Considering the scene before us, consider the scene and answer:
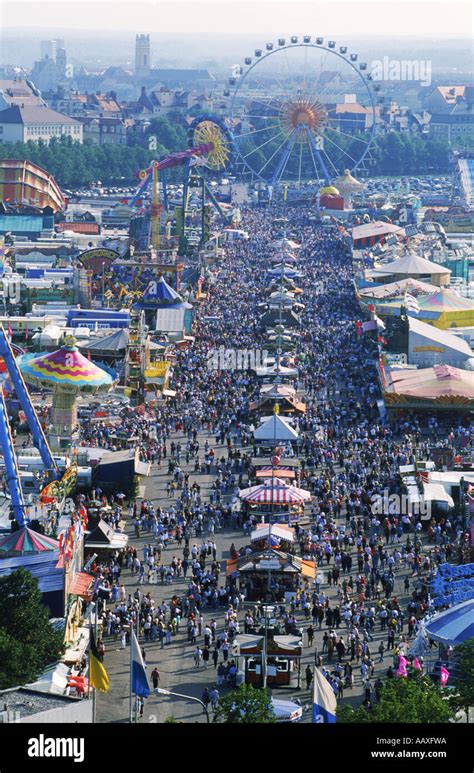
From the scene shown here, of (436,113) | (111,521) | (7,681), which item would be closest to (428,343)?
(111,521)

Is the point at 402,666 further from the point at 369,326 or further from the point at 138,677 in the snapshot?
the point at 369,326

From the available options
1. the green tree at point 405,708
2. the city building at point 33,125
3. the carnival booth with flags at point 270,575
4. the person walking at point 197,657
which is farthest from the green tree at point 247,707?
the city building at point 33,125

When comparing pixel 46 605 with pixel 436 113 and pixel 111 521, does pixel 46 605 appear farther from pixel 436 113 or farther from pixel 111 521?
pixel 436 113

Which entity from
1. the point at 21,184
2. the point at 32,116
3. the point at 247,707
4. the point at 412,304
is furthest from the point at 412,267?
the point at 32,116

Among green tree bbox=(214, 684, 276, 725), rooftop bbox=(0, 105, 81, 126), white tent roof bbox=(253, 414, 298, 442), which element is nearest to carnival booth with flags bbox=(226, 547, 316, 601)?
green tree bbox=(214, 684, 276, 725)

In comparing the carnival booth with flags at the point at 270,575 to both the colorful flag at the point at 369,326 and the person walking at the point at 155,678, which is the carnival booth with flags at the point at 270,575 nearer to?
the person walking at the point at 155,678

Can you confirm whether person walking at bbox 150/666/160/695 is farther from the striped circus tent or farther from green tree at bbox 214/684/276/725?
the striped circus tent
